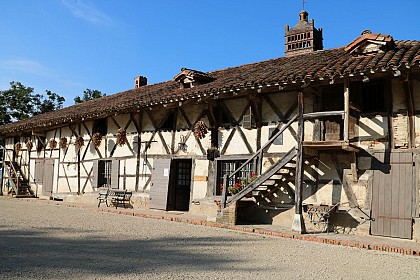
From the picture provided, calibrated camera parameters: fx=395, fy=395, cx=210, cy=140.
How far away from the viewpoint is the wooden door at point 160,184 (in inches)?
529

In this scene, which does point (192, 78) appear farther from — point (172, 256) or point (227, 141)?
point (172, 256)

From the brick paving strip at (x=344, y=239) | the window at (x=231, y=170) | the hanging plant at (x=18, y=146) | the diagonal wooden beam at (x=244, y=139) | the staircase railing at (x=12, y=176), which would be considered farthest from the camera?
the hanging plant at (x=18, y=146)

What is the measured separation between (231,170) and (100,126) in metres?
7.03

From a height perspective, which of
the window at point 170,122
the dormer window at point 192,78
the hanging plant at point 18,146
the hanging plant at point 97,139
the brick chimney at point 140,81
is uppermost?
the brick chimney at point 140,81

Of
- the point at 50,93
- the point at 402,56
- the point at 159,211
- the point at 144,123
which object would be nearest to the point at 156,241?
the point at 159,211

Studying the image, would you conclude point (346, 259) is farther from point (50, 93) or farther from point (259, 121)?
point (50, 93)

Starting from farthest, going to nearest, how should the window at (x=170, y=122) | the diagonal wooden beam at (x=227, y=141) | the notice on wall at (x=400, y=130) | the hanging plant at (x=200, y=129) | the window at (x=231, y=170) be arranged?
the window at (x=170, y=122), the hanging plant at (x=200, y=129), the diagonal wooden beam at (x=227, y=141), the window at (x=231, y=170), the notice on wall at (x=400, y=130)

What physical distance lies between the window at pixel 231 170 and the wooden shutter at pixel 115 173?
4.77m

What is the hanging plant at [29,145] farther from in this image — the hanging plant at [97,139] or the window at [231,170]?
the window at [231,170]

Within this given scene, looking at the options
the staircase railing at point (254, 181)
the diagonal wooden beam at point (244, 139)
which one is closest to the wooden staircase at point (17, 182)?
the diagonal wooden beam at point (244, 139)

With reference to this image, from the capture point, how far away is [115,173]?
15.2m

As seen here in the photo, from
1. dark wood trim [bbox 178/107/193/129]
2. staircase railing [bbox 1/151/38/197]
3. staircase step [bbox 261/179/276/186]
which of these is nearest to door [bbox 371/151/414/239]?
staircase step [bbox 261/179/276/186]

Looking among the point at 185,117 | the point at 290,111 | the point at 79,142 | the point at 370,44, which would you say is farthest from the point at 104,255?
the point at 79,142

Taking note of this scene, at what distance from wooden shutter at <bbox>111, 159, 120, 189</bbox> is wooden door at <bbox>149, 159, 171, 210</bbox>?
6.51 ft
